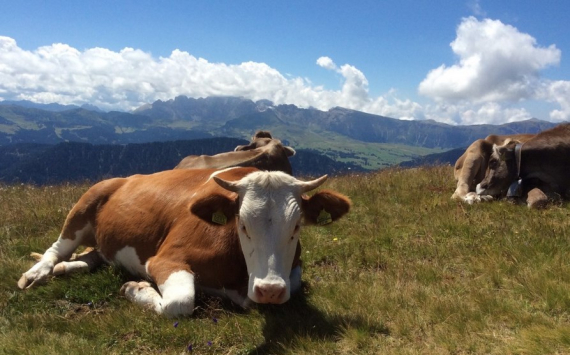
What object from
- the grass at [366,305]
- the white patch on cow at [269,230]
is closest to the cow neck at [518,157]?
the grass at [366,305]

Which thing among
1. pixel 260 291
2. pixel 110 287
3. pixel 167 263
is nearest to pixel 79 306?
pixel 110 287

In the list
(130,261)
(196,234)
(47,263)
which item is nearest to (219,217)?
(196,234)

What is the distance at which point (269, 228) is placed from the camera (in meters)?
4.71

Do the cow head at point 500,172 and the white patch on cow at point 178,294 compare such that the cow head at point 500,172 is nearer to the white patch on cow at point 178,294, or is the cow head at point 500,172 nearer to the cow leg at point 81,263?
the white patch on cow at point 178,294

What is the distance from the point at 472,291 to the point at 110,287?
16.3 feet

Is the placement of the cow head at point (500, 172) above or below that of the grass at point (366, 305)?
above

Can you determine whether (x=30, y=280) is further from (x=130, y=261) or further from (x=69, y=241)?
(x=130, y=261)

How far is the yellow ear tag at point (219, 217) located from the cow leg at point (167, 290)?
0.75 meters

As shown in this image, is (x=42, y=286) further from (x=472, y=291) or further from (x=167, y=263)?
(x=472, y=291)

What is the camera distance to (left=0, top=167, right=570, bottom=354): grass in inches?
171

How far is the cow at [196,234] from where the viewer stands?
4.74 meters

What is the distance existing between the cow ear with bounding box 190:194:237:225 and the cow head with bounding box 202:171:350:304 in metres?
0.19

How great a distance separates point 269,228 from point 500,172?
966 cm

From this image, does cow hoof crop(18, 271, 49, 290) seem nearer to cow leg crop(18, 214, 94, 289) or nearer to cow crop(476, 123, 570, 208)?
cow leg crop(18, 214, 94, 289)
